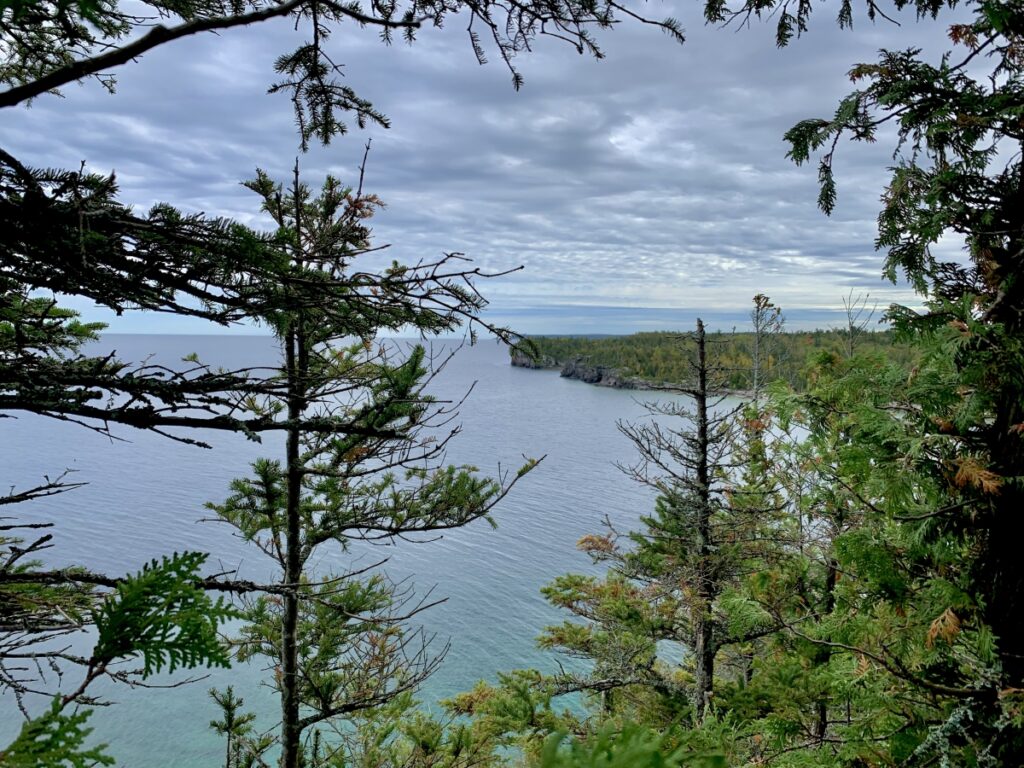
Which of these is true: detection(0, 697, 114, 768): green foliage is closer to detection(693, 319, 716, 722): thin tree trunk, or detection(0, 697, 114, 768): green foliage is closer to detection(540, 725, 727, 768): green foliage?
detection(540, 725, 727, 768): green foliage

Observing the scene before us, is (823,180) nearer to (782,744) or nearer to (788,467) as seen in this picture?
(782,744)

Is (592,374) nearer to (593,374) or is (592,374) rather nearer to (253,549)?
(593,374)

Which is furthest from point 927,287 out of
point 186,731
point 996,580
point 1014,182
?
point 186,731

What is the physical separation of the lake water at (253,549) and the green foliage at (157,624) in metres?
6.70

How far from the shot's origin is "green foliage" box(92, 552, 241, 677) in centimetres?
93

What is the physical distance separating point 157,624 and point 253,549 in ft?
83.0

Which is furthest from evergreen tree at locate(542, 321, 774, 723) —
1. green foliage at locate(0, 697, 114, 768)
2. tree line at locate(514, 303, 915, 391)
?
green foliage at locate(0, 697, 114, 768)

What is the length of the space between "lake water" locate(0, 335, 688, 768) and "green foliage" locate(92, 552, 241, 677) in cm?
670

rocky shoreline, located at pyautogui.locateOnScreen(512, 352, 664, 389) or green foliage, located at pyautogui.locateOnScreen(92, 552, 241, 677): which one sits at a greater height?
green foliage, located at pyautogui.locateOnScreen(92, 552, 241, 677)

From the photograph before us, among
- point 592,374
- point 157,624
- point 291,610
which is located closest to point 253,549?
point 291,610

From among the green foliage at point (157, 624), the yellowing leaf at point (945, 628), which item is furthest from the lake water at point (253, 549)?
the green foliage at point (157, 624)

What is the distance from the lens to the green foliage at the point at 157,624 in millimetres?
925

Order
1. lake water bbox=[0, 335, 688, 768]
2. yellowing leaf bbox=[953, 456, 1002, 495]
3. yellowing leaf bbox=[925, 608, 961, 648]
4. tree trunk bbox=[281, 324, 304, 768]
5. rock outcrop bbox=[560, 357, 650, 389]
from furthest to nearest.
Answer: rock outcrop bbox=[560, 357, 650, 389], lake water bbox=[0, 335, 688, 768], tree trunk bbox=[281, 324, 304, 768], yellowing leaf bbox=[925, 608, 961, 648], yellowing leaf bbox=[953, 456, 1002, 495]

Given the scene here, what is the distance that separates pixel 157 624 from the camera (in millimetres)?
955
